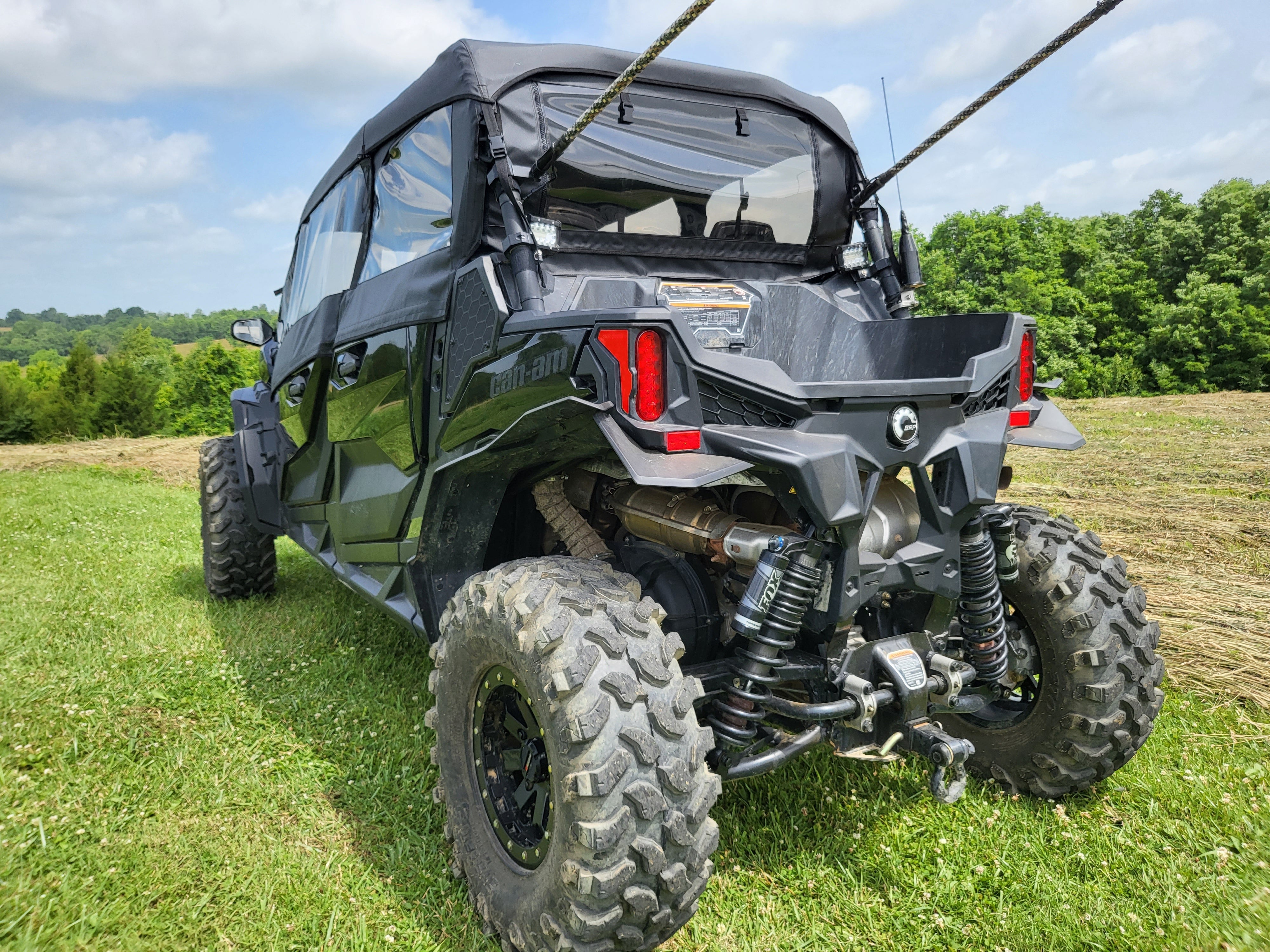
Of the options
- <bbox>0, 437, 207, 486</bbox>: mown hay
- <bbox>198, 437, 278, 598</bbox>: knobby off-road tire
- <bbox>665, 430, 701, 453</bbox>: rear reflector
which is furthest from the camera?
<bbox>0, 437, 207, 486</bbox>: mown hay

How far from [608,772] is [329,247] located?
3324mm

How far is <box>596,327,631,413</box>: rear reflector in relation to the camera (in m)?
2.10

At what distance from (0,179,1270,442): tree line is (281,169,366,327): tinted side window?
21.7 metres

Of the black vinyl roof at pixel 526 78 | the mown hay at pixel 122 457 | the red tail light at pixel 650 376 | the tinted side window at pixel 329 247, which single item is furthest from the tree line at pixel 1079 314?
the red tail light at pixel 650 376

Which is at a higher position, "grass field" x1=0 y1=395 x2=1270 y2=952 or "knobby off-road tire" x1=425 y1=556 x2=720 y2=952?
"knobby off-road tire" x1=425 y1=556 x2=720 y2=952

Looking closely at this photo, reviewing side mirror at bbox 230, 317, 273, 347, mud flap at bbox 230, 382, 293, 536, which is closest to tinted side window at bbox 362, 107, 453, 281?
mud flap at bbox 230, 382, 293, 536

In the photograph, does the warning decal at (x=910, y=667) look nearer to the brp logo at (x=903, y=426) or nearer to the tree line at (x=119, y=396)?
the brp logo at (x=903, y=426)

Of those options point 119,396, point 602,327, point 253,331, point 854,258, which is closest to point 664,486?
point 602,327

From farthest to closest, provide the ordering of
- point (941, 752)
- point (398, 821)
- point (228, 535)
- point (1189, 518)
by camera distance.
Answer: point (1189, 518) → point (228, 535) → point (398, 821) → point (941, 752)

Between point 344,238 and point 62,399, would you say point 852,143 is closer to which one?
point 344,238

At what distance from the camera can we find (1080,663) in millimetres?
2918

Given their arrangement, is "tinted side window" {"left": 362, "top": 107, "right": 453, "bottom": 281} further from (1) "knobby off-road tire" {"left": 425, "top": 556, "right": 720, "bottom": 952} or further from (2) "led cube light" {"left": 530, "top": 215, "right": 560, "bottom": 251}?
(1) "knobby off-road tire" {"left": 425, "top": 556, "right": 720, "bottom": 952}

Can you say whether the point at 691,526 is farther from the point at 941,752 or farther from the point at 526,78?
the point at 526,78

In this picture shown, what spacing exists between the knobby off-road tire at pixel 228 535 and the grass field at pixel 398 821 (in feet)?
1.68
